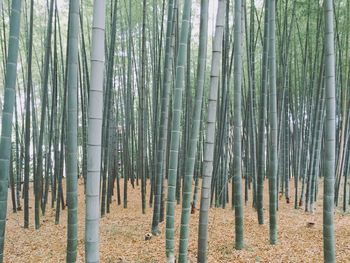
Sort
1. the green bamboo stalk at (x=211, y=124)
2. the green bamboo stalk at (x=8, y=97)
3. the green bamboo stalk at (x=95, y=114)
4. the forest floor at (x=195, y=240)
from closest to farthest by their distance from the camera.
Answer: the green bamboo stalk at (x=95, y=114) → the green bamboo stalk at (x=8, y=97) → the green bamboo stalk at (x=211, y=124) → the forest floor at (x=195, y=240)

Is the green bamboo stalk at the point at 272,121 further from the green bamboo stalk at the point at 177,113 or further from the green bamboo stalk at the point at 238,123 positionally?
the green bamboo stalk at the point at 177,113

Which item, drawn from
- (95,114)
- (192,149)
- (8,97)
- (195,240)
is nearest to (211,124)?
(192,149)

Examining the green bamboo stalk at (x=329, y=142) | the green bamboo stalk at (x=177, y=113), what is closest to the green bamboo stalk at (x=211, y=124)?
the green bamboo stalk at (x=177, y=113)

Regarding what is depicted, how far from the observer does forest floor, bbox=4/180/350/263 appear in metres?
3.33

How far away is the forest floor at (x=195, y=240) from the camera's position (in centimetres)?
333

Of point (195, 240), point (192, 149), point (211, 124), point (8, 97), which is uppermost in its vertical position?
point (8, 97)

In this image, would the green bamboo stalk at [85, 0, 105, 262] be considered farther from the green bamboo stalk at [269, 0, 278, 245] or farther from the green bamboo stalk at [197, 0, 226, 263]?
the green bamboo stalk at [269, 0, 278, 245]

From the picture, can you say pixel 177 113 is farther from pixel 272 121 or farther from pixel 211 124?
pixel 272 121

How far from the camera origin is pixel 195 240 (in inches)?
151

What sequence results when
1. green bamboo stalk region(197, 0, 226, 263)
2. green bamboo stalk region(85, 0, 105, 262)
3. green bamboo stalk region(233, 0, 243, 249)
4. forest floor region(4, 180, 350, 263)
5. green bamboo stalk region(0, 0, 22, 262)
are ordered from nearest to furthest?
green bamboo stalk region(85, 0, 105, 262) < green bamboo stalk region(0, 0, 22, 262) < green bamboo stalk region(197, 0, 226, 263) < green bamboo stalk region(233, 0, 243, 249) < forest floor region(4, 180, 350, 263)

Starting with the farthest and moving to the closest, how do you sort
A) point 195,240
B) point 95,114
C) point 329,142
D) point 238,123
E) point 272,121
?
1. point 195,240
2. point 272,121
3. point 238,123
4. point 329,142
5. point 95,114

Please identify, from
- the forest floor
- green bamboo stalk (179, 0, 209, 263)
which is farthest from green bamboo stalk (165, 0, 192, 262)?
the forest floor

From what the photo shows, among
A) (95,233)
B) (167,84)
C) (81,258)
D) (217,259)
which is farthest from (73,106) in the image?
(217,259)

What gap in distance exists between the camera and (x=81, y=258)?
337cm
